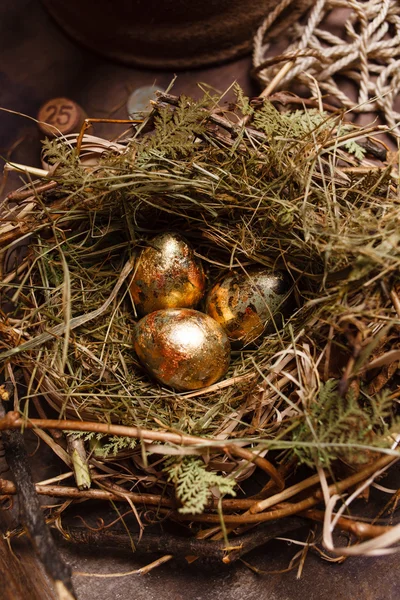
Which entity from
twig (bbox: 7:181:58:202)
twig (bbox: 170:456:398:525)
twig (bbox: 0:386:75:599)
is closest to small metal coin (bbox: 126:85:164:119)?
twig (bbox: 7:181:58:202)

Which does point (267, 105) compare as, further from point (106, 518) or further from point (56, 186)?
point (106, 518)

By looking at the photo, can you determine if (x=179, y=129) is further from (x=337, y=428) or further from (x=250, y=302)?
(x=337, y=428)

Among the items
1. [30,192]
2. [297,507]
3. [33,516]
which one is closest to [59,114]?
[30,192]

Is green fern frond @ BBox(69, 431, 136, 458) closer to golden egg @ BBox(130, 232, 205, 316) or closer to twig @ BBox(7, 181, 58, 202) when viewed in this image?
golden egg @ BBox(130, 232, 205, 316)

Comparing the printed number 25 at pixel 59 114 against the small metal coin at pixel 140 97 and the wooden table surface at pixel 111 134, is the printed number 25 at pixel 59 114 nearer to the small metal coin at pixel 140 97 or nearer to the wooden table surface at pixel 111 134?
the wooden table surface at pixel 111 134

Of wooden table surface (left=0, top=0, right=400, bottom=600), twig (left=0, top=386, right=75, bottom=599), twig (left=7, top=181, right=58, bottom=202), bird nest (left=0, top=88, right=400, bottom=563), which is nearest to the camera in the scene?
twig (left=0, top=386, right=75, bottom=599)

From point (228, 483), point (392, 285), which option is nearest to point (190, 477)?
point (228, 483)
